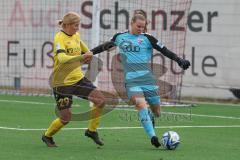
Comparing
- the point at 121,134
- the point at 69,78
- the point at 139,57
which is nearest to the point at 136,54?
the point at 139,57

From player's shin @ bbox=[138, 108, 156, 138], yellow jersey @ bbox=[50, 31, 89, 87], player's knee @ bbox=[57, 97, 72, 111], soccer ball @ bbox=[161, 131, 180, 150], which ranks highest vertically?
yellow jersey @ bbox=[50, 31, 89, 87]

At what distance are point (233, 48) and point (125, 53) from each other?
26.9 ft

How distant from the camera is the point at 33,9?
22.7m

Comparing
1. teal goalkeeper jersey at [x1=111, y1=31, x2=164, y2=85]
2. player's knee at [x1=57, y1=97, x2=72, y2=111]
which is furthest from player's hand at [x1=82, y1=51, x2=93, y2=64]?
teal goalkeeper jersey at [x1=111, y1=31, x2=164, y2=85]

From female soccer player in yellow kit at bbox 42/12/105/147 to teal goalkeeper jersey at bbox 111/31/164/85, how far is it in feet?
1.77

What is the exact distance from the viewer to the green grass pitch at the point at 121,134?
10703 millimetres

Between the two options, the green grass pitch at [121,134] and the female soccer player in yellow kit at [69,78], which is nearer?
the green grass pitch at [121,134]

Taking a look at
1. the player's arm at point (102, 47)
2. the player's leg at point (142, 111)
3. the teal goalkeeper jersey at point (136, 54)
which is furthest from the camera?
the player's arm at point (102, 47)

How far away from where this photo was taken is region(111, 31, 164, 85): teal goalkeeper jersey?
12.0 meters

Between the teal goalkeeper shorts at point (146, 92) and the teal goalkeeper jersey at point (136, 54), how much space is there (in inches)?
3.2

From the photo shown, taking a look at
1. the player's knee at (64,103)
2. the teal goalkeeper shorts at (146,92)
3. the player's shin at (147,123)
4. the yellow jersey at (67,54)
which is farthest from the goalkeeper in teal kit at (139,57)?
the player's knee at (64,103)

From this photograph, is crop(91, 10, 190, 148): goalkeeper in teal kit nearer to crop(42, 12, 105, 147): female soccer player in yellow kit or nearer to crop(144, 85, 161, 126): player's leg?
crop(144, 85, 161, 126): player's leg

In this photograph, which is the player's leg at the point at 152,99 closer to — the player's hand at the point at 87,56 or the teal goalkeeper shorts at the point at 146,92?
the teal goalkeeper shorts at the point at 146,92

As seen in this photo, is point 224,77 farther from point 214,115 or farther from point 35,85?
point 35,85
